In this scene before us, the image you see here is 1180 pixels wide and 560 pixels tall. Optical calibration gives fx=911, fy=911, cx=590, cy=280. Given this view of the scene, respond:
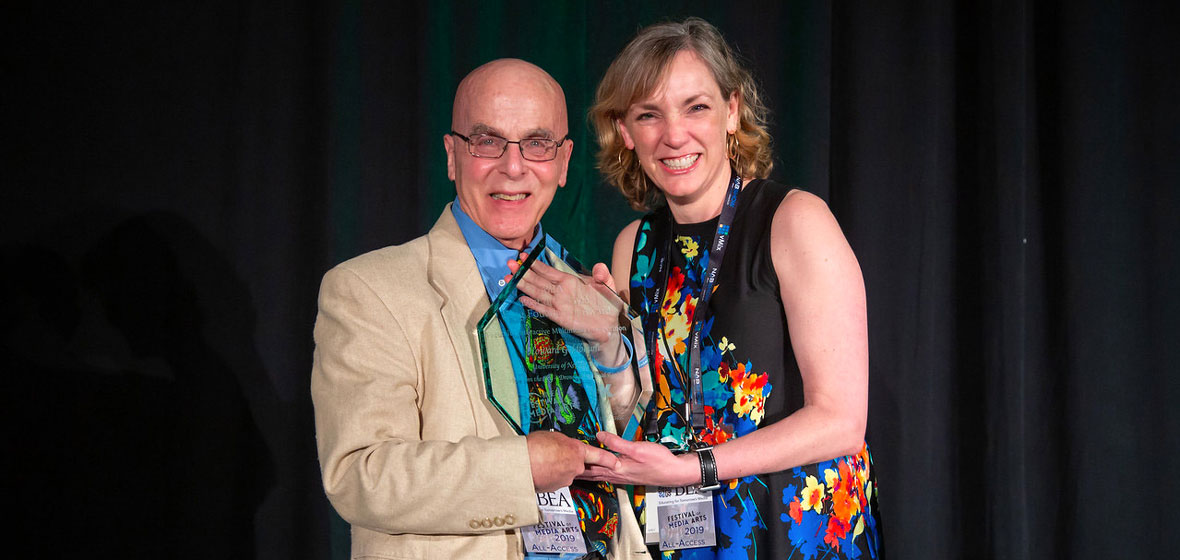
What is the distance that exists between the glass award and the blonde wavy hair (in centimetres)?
50

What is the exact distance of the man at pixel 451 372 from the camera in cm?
156

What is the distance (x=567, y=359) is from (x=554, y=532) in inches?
12.9

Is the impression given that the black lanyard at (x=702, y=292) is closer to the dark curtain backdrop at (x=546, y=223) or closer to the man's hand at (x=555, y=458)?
the man's hand at (x=555, y=458)

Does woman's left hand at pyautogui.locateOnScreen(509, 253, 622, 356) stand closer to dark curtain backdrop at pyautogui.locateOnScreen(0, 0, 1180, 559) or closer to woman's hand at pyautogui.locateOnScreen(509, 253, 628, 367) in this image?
woman's hand at pyautogui.locateOnScreen(509, 253, 628, 367)

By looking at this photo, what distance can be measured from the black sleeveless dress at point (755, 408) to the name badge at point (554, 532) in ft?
1.02

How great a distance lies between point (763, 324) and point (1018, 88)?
1.93 metres

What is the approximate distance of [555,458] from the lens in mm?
1589

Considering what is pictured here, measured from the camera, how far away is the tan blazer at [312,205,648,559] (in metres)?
1.56

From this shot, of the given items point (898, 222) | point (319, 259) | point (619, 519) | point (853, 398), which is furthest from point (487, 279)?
point (898, 222)

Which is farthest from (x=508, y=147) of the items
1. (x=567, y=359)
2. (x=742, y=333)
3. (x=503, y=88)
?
(x=742, y=333)

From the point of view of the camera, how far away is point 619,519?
1.85m

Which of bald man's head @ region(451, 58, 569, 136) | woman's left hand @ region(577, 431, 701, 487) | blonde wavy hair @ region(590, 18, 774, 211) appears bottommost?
woman's left hand @ region(577, 431, 701, 487)

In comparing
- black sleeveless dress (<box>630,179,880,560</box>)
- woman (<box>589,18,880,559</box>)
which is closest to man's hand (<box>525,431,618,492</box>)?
woman (<box>589,18,880,559</box>)

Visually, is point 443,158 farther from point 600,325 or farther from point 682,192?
point 600,325
